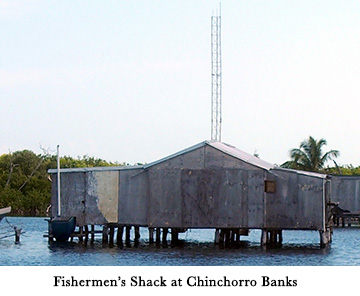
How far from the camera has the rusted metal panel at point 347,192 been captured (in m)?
76.8

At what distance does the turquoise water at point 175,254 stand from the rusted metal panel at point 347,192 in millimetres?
18943

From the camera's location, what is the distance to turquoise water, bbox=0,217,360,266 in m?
43.7

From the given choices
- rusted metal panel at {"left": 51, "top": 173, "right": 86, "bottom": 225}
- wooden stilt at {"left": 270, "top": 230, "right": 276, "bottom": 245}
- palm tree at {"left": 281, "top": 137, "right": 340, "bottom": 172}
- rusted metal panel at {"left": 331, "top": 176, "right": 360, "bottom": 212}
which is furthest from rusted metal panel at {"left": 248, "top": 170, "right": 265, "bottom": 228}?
palm tree at {"left": 281, "top": 137, "right": 340, "bottom": 172}

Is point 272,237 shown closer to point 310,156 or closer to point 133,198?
point 133,198

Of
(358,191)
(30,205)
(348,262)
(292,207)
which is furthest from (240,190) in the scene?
(30,205)

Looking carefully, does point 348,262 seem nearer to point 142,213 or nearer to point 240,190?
point 240,190

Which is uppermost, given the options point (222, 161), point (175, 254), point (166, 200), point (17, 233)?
point (222, 161)

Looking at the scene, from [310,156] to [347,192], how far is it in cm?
1161

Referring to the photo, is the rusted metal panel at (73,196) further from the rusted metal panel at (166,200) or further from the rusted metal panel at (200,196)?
the rusted metal panel at (200,196)

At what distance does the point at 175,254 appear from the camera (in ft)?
155

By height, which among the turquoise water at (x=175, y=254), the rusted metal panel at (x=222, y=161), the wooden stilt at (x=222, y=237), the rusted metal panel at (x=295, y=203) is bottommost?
the turquoise water at (x=175, y=254)

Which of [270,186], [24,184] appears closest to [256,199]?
[270,186]

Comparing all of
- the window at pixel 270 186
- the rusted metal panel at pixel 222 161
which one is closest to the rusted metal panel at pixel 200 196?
the rusted metal panel at pixel 222 161

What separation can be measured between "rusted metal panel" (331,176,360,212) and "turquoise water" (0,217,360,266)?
1894cm
